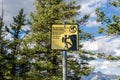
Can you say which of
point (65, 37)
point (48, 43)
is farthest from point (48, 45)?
point (65, 37)

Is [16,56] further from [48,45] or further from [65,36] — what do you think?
[65,36]

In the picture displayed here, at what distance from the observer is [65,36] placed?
44.8ft

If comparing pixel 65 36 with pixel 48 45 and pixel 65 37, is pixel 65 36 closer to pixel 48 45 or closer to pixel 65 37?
pixel 65 37

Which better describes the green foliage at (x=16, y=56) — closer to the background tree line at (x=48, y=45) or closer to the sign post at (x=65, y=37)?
the background tree line at (x=48, y=45)

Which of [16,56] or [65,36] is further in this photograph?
[16,56]

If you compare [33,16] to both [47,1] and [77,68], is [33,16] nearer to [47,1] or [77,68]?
[47,1]

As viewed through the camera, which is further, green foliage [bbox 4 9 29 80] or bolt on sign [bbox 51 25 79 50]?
green foliage [bbox 4 9 29 80]

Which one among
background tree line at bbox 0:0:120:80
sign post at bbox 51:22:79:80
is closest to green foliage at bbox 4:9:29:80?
background tree line at bbox 0:0:120:80

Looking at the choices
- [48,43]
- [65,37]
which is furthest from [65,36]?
[48,43]

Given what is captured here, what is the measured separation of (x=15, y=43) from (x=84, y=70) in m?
11.6

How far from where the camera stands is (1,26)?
165 feet

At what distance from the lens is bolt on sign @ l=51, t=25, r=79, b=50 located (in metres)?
13.6

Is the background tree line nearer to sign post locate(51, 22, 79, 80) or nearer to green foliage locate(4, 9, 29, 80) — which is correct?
green foliage locate(4, 9, 29, 80)

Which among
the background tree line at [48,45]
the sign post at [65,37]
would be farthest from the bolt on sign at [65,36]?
the background tree line at [48,45]
